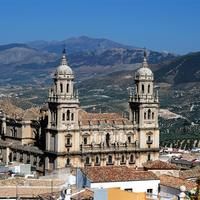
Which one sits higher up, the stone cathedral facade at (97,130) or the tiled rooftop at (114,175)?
the stone cathedral facade at (97,130)

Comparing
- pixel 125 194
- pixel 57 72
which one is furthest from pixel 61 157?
pixel 125 194

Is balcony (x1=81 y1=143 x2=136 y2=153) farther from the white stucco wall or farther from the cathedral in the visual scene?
the white stucco wall

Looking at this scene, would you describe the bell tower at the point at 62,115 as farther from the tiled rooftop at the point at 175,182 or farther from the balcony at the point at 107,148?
the tiled rooftop at the point at 175,182

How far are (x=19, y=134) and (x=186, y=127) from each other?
73518 mm

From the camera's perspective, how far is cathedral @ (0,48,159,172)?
78375 mm

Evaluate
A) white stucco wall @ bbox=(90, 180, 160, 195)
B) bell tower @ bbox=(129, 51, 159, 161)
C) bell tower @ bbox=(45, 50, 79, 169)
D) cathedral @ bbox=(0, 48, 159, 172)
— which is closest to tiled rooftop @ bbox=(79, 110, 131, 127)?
cathedral @ bbox=(0, 48, 159, 172)

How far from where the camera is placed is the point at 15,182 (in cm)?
5831

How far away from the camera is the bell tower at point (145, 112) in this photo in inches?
3268

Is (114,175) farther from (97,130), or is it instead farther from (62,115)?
(97,130)

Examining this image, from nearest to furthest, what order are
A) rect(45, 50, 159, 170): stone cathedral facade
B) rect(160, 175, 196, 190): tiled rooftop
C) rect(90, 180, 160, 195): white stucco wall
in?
rect(90, 180, 160, 195): white stucco wall → rect(160, 175, 196, 190): tiled rooftop → rect(45, 50, 159, 170): stone cathedral facade

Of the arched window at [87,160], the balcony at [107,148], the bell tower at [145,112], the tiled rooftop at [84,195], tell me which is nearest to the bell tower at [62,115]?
the balcony at [107,148]

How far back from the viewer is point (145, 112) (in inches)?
3280

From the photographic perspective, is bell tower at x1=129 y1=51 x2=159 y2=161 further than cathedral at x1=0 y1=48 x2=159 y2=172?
Yes

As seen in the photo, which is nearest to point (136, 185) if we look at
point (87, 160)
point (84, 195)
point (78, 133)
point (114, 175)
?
point (114, 175)
